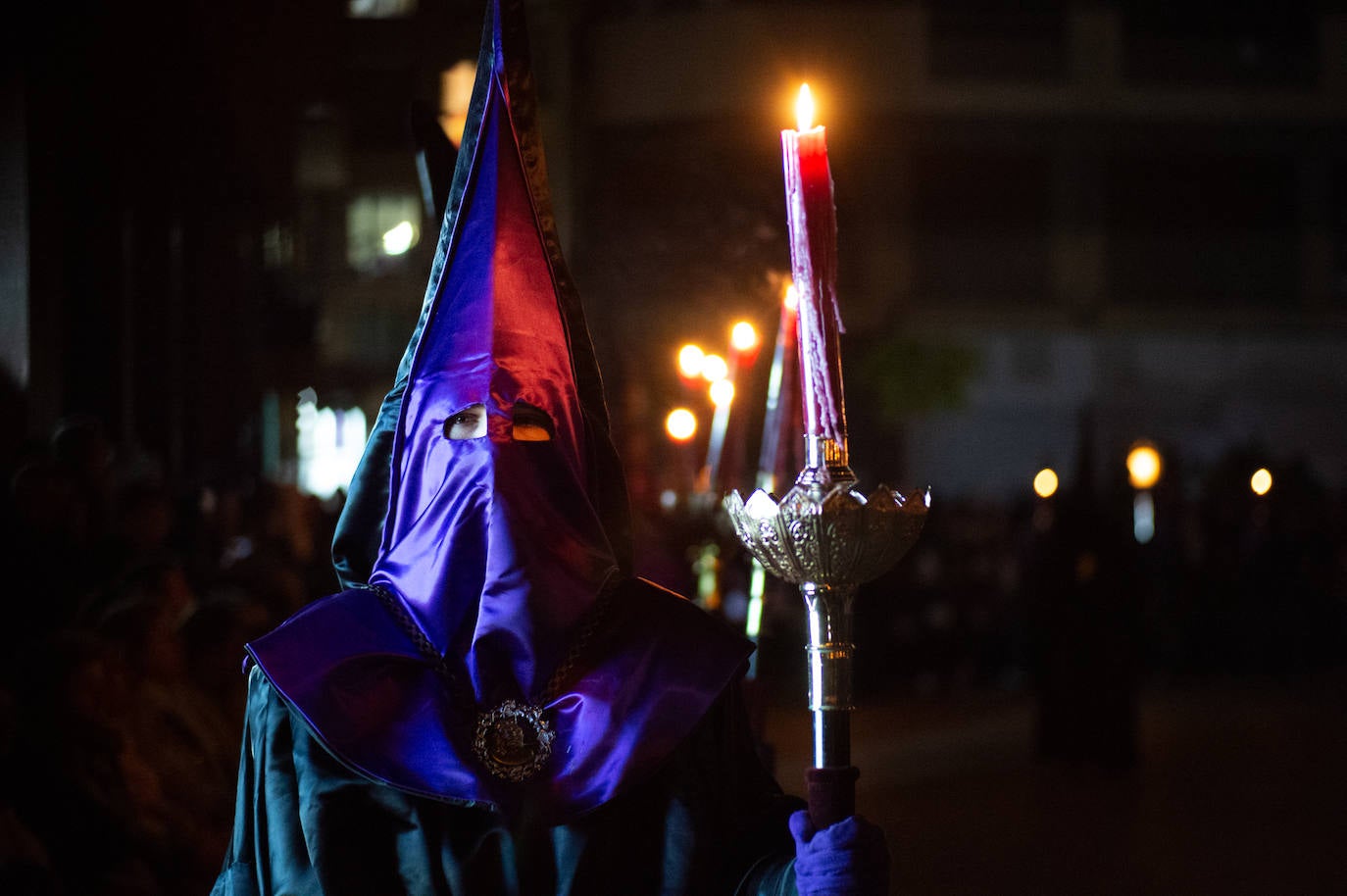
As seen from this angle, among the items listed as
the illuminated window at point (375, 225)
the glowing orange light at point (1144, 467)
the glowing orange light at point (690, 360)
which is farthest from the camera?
the glowing orange light at point (1144, 467)

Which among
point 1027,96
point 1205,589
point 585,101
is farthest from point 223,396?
point 1027,96

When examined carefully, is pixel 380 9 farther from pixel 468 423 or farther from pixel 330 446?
pixel 330 446

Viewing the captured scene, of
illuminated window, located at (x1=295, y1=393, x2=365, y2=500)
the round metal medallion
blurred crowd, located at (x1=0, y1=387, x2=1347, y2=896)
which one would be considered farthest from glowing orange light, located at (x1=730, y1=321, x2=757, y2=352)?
illuminated window, located at (x1=295, y1=393, x2=365, y2=500)

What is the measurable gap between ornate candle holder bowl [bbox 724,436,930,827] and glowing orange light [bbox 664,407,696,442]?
5074 mm

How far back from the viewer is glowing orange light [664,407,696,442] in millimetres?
7301

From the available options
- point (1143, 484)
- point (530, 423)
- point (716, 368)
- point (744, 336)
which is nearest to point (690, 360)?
point (716, 368)

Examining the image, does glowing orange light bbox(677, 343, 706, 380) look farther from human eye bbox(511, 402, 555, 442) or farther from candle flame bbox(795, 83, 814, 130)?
candle flame bbox(795, 83, 814, 130)

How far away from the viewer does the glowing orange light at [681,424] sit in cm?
730

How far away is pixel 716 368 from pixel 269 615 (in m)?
2.19

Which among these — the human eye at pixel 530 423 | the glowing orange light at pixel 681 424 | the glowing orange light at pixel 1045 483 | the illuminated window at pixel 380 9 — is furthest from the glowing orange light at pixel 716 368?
the glowing orange light at pixel 1045 483

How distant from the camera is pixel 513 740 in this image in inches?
102

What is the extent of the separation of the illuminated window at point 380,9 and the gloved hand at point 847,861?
28.0 feet

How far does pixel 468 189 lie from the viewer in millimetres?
2902

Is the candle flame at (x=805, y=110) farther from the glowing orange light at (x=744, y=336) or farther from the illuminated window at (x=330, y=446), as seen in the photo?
the illuminated window at (x=330, y=446)
